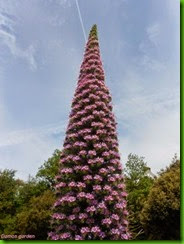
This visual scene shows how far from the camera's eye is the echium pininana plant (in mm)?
19141

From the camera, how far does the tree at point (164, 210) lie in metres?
36.7

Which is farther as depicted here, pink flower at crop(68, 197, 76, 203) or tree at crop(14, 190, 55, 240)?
tree at crop(14, 190, 55, 240)

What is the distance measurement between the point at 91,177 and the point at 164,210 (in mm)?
20137

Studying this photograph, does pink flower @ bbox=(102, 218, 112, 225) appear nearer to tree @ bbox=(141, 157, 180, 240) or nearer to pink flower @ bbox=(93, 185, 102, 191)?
pink flower @ bbox=(93, 185, 102, 191)

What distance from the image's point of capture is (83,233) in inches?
733

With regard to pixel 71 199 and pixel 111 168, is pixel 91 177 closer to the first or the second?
pixel 111 168

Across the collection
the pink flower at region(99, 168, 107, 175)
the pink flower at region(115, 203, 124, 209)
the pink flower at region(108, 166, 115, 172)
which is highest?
the pink flower at region(108, 166, 115, 172)

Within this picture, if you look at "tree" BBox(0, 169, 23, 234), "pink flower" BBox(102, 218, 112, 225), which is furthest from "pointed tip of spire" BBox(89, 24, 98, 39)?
"tree" BBox(0, 169, 23, 234)

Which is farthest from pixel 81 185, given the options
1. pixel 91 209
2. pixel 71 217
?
pixel 71 217

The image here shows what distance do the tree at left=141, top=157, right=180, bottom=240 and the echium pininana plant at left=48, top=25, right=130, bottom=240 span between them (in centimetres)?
1736

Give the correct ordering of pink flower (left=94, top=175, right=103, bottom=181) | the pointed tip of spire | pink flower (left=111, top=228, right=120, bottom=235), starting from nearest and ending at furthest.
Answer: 1. pink flower (left=111, top=228, right=120, bottom=235)
2. pink flower (left=94, top=175, right=103, bottom=181)
3. the pointed tip of spire

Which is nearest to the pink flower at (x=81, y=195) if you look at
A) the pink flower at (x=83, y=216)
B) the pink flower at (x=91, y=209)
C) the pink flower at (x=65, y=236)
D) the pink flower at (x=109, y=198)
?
the pink flower at (x=91, y=209)

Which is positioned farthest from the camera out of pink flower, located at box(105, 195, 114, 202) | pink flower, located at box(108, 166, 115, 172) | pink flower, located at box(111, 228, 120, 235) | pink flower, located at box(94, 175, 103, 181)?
pink flower, located at box(108, 166, 115, 172)

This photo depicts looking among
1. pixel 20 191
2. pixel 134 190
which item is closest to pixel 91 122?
pixel 134 190
